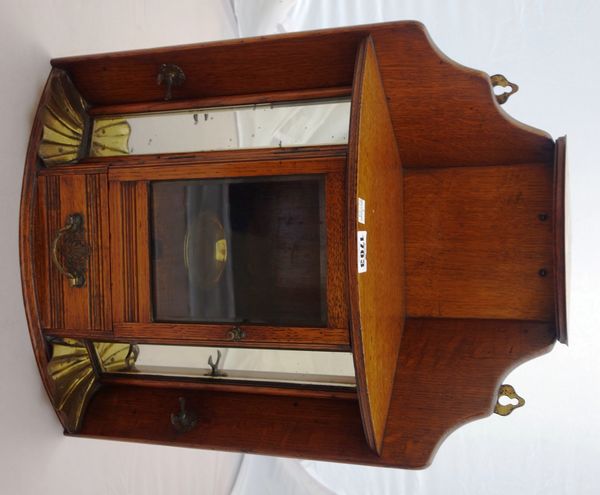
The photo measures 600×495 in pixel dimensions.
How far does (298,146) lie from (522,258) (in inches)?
22.8

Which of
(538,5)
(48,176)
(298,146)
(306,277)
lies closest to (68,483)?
(48,176)

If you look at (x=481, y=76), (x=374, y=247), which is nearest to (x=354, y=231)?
A: (x=374, y=247)

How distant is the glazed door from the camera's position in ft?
3.42

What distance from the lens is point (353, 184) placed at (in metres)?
0.91

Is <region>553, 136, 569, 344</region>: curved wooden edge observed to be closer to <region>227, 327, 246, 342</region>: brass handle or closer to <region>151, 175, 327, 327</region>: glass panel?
<region>151, 175, 327, 327</region>: glass panel

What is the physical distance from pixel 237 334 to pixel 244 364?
18cm

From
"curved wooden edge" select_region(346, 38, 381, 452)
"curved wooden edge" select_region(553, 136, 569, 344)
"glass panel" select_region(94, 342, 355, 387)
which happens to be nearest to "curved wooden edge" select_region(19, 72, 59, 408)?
"glass panel" select_region(94, 342, 355, 387)

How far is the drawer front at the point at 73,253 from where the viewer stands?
46.5 inches

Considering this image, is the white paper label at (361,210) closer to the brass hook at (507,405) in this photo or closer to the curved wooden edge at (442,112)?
the curved wooden edge at (442,112)

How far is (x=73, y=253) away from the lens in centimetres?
120

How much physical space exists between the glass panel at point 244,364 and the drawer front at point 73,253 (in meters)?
0.12

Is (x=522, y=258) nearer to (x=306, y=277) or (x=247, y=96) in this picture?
(x=306, y=277)

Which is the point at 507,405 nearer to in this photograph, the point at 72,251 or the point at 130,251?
the point at 130,251

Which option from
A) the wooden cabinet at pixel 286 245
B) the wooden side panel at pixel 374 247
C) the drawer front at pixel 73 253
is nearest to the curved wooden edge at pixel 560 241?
the wooden cabinet at pixel 286 245
